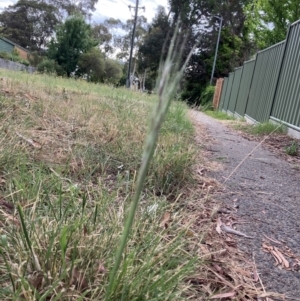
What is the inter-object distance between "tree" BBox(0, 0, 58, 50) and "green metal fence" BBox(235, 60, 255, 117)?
30448mm

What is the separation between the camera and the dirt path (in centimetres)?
104

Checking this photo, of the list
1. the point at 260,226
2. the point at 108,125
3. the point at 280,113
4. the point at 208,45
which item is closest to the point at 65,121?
the point at 108,125

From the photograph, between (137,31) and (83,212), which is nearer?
(83,212)

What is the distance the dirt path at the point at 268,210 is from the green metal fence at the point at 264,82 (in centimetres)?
362

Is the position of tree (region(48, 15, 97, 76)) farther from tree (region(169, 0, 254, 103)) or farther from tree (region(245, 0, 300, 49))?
tree (region(245, 0, 300, 49))

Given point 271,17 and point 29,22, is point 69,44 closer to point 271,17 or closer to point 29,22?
point 29,22

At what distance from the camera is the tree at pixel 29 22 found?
35031mm

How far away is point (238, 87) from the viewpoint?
10.5 metres

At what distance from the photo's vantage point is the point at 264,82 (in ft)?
22.0

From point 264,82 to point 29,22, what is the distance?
36.6 metres

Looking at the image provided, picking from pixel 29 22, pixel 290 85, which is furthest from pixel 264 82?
pixel 29 22

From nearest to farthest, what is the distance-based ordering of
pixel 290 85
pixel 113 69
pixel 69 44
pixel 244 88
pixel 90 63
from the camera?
pixel 290 85, pixel 244 88, pixel 90 63, pixel 113 69, pixel 69 44

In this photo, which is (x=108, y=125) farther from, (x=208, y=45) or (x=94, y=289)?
(x=208, y=45)

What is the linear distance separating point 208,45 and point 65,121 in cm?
2284
